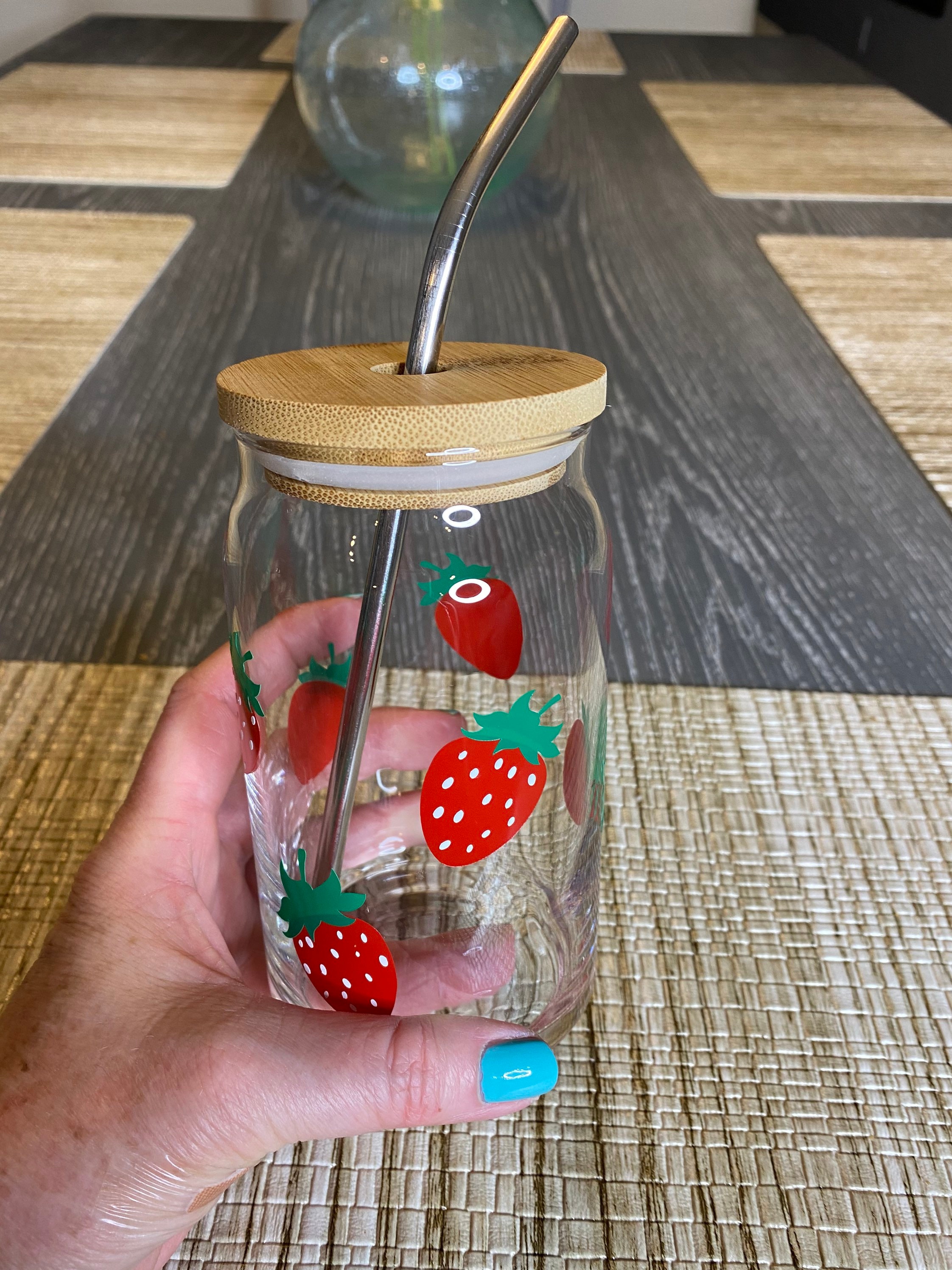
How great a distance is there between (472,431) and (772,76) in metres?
1.51

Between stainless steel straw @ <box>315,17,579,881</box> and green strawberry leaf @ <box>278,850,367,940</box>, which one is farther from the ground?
stainless steel straw @ <box>315,17,579,881</box>

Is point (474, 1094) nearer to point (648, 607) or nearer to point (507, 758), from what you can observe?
point (507, 758)

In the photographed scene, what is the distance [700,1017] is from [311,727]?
5.8 inches

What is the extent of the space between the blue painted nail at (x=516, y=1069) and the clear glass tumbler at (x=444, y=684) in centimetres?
4

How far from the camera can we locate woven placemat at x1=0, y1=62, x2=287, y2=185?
1092mm

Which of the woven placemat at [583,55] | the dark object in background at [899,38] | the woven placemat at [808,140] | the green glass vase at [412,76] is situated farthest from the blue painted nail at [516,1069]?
the dark object in background at [899,38]

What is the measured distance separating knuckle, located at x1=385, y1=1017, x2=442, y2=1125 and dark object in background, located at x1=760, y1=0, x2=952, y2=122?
2455 millimetres

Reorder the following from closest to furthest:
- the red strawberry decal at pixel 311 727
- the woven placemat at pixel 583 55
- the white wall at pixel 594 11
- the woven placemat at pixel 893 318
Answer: the red strawberry decal at pixel 311 727, the woven placemat at pixel 893 318, the woven placemat at pixel 583 55, the white wall at pixel 594 11

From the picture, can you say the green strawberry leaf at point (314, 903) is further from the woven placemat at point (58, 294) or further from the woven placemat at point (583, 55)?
the woven placemat at point (583, 55)

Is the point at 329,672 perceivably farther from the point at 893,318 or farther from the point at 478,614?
the point at 893,318

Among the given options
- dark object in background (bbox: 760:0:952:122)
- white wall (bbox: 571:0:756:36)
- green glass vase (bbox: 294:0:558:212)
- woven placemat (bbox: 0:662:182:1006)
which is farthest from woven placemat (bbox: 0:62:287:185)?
white wall (bbox: 571:0:756:36)

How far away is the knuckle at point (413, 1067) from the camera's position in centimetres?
25

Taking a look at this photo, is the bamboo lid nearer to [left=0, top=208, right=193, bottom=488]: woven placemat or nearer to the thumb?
the thumb

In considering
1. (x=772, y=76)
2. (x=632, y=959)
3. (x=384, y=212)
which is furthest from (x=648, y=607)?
(x=772, y=76)
